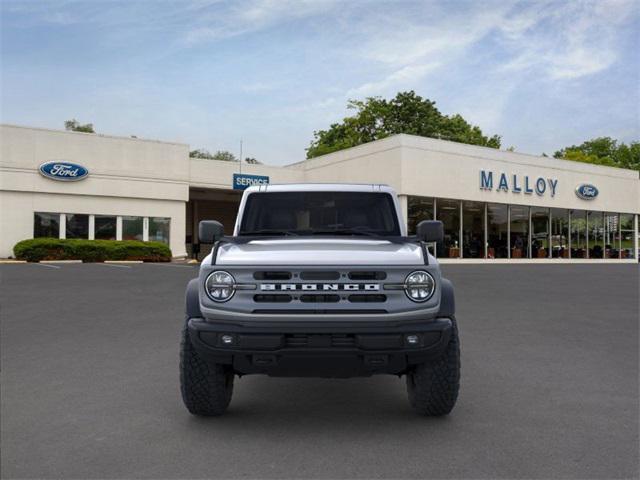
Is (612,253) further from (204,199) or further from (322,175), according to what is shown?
(204,199)

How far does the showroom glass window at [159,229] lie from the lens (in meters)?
34.5

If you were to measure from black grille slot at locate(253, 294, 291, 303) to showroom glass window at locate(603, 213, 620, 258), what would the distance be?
46.4 meters

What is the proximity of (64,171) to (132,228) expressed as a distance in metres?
4.88

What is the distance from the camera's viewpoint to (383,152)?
33125mm

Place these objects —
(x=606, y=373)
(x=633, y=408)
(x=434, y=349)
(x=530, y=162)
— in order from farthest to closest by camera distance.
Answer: (x=530, y=162), (x=606, y=373), (x=633, y=408), (x=434, y=349)

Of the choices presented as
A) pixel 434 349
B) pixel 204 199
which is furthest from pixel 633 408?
pixel 204 199

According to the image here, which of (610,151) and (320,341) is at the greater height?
(610,151)

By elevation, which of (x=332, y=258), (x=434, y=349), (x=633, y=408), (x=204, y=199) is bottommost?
(x=633, y=408)

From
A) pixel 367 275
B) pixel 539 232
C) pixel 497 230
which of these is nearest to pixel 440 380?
pixel 367 275

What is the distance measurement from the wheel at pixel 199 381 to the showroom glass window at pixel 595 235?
4475 centimetres

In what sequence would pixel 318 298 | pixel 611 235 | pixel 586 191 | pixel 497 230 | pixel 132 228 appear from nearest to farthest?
pixel 318 298 → pixel 132 228 → pixel 497 230 → pixel 586 191 → pixel 611 235

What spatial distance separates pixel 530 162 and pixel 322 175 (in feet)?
45.5

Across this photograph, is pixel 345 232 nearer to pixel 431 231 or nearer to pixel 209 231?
Answer: pixel 431 231

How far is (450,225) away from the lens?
35.8 m
